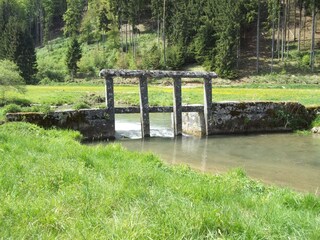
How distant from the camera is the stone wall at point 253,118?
24.0m

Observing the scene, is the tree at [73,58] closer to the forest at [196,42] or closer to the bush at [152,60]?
the forest at [196,42]

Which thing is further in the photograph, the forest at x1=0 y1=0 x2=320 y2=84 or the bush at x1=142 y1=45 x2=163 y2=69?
the bush at x1=142 y1=45 x2=163 y2=69

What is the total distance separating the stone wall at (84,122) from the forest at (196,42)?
38678 mm

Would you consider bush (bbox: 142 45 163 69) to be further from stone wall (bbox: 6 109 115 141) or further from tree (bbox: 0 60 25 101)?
stone wall (bbox: 6 109 115 141)

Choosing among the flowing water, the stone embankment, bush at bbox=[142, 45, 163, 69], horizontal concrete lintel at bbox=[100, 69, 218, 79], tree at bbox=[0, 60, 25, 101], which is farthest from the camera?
bush at bbox=[142, 45, 163, 69]

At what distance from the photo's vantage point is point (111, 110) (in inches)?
850

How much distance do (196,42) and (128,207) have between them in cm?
5948

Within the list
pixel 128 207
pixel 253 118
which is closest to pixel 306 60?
pixel 253 118

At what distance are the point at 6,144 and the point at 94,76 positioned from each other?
5535cm

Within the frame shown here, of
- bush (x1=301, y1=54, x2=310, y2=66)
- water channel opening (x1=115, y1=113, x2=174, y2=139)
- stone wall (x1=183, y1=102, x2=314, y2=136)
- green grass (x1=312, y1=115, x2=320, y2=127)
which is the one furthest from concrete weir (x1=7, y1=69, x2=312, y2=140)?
bush (x1=301, y1=54, x2=310, y2=66)

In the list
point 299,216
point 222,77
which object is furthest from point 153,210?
point 222,77

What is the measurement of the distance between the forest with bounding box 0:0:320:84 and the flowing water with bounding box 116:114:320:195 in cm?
3679

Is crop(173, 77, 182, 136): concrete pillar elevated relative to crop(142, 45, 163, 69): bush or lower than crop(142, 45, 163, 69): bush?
lower

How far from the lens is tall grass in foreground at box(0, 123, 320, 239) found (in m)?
4.93
